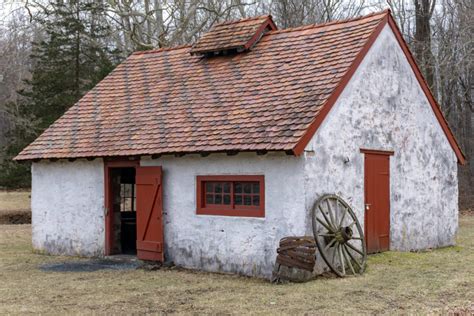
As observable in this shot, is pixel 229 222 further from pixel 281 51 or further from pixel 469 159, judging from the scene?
pixel 469 159

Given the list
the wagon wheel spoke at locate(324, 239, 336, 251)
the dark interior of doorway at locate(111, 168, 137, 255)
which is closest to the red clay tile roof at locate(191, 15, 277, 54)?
the dark interior of doorway at locate(111, 168, 137, 255)

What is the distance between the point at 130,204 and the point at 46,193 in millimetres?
2678

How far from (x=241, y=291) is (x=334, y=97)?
13.8 ft

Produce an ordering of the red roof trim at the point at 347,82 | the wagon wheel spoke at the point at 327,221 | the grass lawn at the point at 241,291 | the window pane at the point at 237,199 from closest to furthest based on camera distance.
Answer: the grass lawn at the point at 241,291 < the red roof trim at the point at 347,82 < the wagon wheel spoke at the point at 327,221 < the window pane at the point at 237,199

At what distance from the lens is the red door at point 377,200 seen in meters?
13.7

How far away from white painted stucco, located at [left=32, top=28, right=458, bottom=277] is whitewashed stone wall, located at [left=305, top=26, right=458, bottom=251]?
0.9 inches

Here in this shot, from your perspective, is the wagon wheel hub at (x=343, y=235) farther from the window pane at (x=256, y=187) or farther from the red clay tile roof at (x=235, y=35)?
the red clay tile roof at (x=235, y=35)

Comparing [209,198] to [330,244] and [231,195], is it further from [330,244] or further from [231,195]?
[330,244]

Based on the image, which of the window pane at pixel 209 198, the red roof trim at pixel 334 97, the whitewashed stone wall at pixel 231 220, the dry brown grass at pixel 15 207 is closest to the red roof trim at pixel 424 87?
the red roof trim at pixel 334 97

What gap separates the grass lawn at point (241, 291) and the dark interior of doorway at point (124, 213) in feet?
7.04

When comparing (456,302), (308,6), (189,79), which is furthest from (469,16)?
(456,302)

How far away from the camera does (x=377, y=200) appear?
14.0 metres

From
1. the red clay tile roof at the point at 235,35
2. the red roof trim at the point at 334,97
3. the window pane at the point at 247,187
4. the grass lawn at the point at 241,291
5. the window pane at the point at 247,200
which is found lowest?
the grass lawn at the point at 241,291

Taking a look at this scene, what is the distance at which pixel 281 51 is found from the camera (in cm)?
1523
